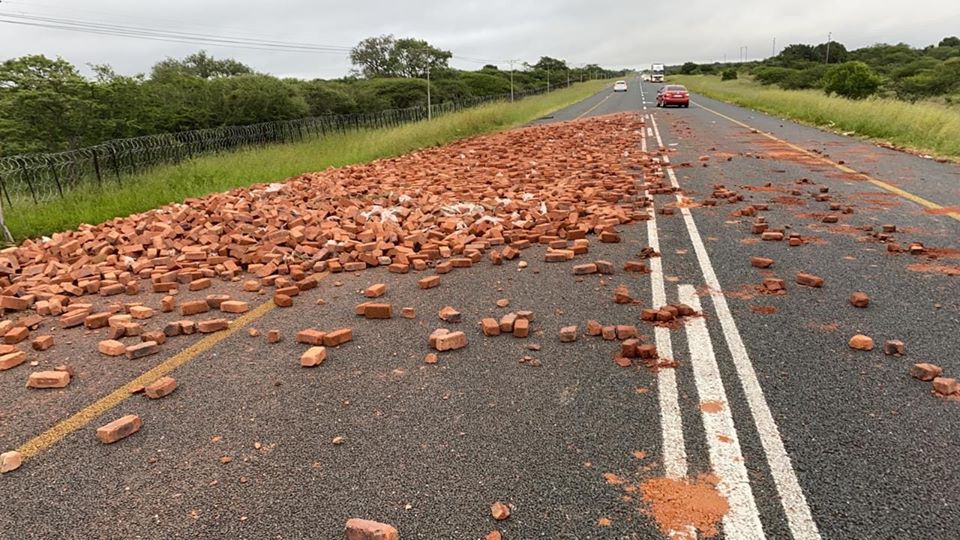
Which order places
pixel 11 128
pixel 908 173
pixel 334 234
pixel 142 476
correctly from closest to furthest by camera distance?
1. pixel 142 476
2. pixel 334 234
3. pixel 908 173
4. pixel 11 128

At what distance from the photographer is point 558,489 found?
2.60 meters

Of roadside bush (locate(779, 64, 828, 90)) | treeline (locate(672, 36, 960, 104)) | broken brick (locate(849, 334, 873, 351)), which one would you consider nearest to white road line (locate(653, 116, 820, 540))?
broken brick (locate(849, 334, 873, 351))

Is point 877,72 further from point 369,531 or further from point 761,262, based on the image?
point 369,531

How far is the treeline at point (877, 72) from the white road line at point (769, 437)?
135 feet

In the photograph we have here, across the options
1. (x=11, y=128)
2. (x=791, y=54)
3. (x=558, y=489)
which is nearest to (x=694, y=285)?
(x=558, y=489)

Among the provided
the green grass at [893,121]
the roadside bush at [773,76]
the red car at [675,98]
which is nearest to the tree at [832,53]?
the roadside bush at [773,76]

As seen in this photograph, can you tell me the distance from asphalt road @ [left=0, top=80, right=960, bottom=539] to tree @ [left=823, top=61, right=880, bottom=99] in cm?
4297

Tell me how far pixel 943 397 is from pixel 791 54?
4717 inches

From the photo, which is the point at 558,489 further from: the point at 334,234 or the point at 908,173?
the point at 908,173

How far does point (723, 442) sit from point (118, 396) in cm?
347

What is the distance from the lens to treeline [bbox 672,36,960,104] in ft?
136

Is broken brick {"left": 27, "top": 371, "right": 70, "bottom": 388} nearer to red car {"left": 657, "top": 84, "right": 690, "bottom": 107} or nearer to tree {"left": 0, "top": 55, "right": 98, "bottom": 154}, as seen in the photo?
tree {"left": 0, "top": 55, "right": 98, "bottom": 154}

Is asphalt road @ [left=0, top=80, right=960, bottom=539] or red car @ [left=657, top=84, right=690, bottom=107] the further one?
red car @ [left=657, top=84, right=690, bottom=107]

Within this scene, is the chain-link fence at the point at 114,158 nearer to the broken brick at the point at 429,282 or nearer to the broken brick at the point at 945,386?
the broken brick at the point at 429,282
